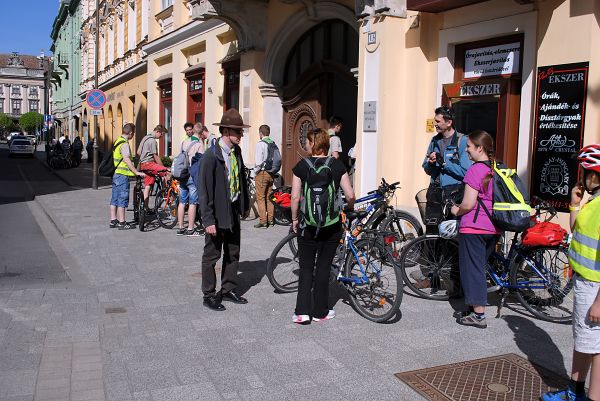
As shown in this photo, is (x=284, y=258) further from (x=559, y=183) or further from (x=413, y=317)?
(x=559, y=183)

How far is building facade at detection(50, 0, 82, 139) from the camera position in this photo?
1919 inches

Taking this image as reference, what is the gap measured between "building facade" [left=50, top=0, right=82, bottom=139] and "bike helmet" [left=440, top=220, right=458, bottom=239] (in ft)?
148

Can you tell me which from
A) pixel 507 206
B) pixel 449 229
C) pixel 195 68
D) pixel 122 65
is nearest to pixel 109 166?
pixel 449 229

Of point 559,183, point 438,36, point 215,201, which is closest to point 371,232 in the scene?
point 215,201

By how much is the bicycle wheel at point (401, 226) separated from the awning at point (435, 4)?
8.93 feet

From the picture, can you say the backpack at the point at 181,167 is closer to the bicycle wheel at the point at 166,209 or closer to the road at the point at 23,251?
the bicycle wheel at the point at 166,209

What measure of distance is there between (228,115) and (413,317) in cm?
263

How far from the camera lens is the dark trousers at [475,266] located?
548 centimetres

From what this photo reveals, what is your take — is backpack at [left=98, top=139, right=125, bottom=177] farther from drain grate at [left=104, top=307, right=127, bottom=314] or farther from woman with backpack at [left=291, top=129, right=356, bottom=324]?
woman with backpack at [left=291, top=129, right=356, bottom=324]

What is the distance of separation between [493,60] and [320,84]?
15.5 feet

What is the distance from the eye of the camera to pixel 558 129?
22.6ft

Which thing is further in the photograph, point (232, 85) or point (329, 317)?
point (232, 85)

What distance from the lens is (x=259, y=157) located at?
11.2 m

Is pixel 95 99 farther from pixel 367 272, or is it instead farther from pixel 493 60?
pixel 367 272
